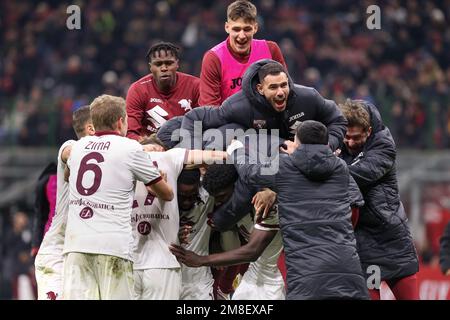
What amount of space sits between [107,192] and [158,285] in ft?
3.06

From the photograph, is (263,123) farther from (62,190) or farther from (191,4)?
(191,4)

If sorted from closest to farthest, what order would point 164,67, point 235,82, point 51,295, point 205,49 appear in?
point 51,295
point 235,82
point 164,67
point 205,49

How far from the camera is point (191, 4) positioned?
23.5 m

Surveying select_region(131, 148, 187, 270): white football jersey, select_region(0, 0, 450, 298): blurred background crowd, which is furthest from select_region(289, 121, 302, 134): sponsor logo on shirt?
select_region(0, 0, 450, 298): blurred background crowd

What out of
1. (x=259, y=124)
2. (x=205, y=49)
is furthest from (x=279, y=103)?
(x=205, y=49)

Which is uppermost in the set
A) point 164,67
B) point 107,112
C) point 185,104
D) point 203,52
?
point 203,52

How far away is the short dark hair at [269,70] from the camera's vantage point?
360 inches

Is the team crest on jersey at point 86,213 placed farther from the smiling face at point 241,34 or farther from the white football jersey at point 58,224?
the smiling face at point 241,34

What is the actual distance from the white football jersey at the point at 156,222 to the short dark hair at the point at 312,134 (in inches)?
38.5

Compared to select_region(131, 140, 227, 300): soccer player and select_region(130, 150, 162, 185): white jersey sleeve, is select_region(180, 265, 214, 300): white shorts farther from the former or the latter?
select_region(130, 150, 162, 185): white jersey sleeve

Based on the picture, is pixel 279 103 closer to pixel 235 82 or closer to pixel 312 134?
pixel 312 134

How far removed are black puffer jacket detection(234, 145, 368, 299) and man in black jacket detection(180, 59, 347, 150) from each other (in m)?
0.86

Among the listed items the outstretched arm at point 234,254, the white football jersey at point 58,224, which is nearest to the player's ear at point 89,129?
the white football jersey at point 58,224

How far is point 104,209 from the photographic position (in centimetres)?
841
